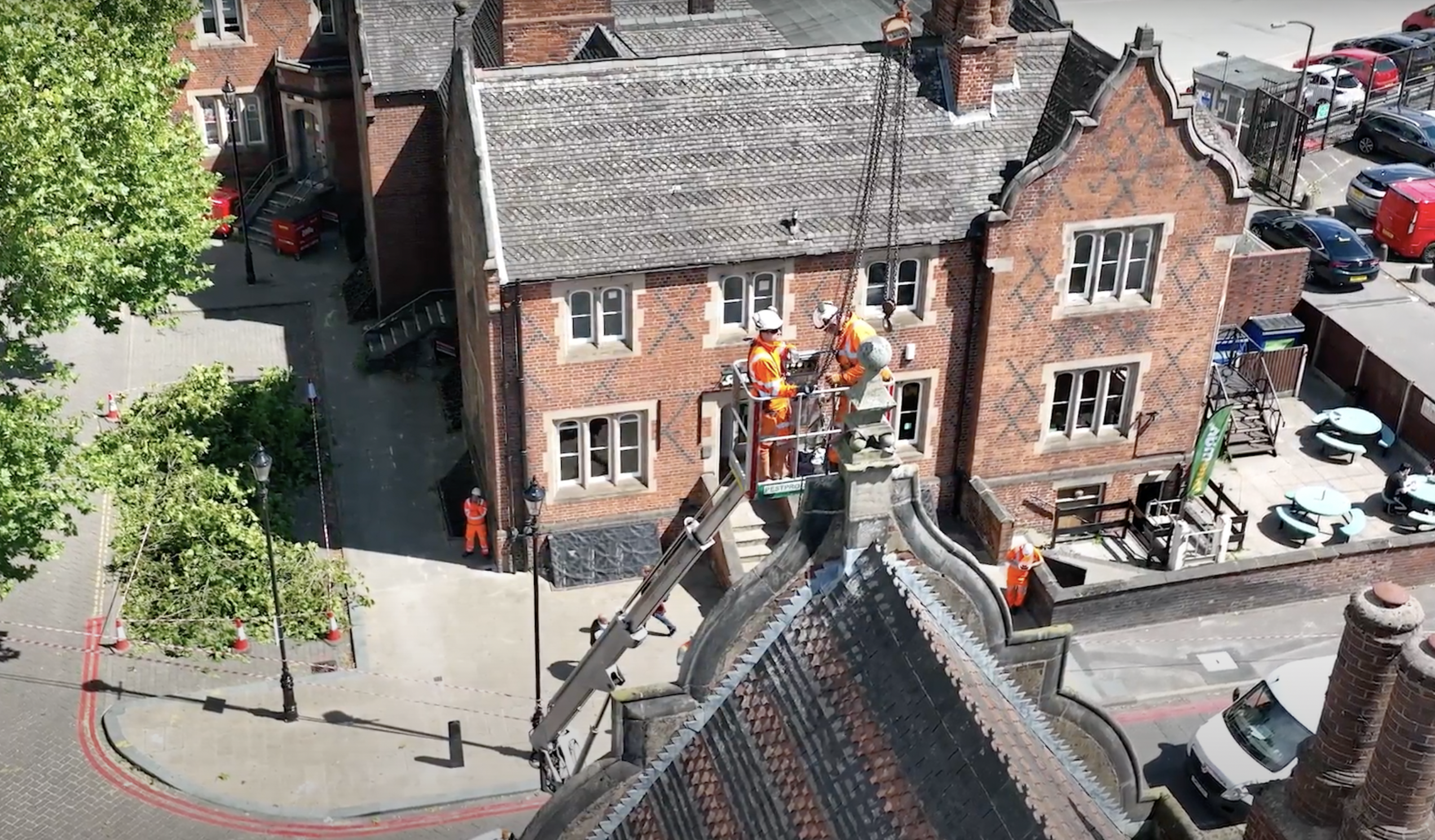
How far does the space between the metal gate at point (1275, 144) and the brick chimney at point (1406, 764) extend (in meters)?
40.0

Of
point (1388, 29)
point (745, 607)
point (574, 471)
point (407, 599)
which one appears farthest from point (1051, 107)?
point (1388, 29)

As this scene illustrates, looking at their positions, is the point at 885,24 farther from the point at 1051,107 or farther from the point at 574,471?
the point at 574,471

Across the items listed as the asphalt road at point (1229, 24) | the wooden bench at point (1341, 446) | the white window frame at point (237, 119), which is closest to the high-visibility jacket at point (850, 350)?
the wooden bench at point (1341, 446)

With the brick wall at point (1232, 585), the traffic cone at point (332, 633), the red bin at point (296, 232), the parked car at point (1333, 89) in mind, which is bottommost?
the traffic cone at point (332, 633)

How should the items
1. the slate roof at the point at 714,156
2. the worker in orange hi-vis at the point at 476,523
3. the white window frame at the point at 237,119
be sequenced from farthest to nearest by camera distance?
the white window frame at the point at 237,119 < the worker in orange hi-vis at the point at 476,523 < the slate roof at the point at 714,156

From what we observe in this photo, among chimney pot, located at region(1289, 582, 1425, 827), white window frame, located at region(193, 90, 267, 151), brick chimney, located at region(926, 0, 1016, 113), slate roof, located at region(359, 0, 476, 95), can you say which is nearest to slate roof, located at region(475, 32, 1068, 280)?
brick chimney, located at region(926, 0, 1016, 113)

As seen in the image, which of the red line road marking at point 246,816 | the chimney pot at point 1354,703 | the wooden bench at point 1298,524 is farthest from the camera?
the wooden bench at point 1298,524

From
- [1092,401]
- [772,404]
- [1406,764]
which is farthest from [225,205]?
[1406,764]

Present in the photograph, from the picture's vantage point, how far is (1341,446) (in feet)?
123

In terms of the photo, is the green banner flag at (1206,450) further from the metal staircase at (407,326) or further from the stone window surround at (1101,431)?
the metal staircase at (407,326)

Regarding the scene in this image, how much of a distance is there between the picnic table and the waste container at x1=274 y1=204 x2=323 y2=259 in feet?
87.7

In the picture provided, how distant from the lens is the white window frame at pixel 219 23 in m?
47.3

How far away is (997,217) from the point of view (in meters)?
30.9

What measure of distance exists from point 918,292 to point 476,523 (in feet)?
31.5
